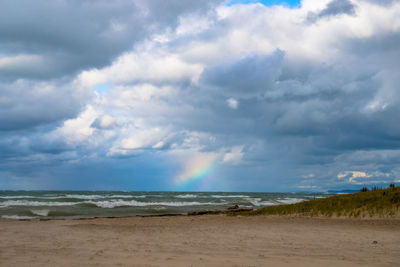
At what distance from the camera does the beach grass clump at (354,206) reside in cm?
1988

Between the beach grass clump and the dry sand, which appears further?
the beach grass clump

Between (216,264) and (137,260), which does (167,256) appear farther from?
(216,264)

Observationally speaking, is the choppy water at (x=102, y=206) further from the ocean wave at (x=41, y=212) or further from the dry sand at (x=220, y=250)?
the dry sand at (x=220, y=250)

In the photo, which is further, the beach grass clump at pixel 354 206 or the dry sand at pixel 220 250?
the beach grass clump at pixel 354 206

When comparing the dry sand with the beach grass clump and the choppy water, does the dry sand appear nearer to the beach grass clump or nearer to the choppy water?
the beach grass clump

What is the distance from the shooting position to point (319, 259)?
8859mm

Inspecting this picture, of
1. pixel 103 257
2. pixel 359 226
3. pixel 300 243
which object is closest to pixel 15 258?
pixel 103 257

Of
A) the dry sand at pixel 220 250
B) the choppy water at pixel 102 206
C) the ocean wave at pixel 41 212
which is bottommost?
the choppy water at pixel 102 206

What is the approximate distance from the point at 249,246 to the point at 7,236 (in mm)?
9781

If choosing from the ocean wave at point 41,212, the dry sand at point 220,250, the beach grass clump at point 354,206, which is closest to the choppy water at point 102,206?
the ocean wave at point 41,212

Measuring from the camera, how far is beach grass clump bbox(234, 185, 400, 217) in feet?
65.2

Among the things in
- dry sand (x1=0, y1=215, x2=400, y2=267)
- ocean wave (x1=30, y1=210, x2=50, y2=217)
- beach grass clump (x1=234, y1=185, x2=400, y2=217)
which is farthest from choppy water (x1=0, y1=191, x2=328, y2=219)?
dry sand (x1=0, y1=215, x2=400, y2=267)

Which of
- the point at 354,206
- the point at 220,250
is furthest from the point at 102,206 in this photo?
the point at 220,250

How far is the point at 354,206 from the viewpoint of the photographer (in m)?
21.2
